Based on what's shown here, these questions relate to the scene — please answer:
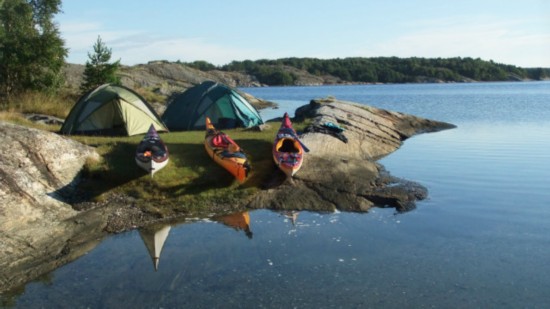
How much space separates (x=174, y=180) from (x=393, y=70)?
154m

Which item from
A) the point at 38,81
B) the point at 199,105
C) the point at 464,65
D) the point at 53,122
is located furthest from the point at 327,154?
the point at 464,65

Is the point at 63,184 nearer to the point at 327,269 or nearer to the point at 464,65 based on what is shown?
the point at 327,269

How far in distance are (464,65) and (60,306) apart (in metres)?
168

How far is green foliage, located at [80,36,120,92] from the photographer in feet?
105

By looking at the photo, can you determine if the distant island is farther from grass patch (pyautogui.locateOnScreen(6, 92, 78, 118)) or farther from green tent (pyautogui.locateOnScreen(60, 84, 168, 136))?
green tent (pyautogui.locateOnScreen(60, 84, 168, 136))

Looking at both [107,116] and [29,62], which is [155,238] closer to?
[107,116]

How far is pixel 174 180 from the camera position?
1616 centimetres

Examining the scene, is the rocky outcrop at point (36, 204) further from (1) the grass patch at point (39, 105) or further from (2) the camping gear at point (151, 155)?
(1) the grass patch at point (39, 105)

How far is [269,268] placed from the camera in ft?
36.7

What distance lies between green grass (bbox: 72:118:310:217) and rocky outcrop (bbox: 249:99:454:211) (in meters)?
0.92

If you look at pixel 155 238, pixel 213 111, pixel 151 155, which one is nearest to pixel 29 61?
pixel 213 111

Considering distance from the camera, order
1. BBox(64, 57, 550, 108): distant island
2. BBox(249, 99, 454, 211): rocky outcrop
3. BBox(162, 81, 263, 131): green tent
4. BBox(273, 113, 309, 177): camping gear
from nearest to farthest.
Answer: BBox(249, 99, 454, 211): rocky outcrop
BBox(273, 113, 309, 177): camping gear
BBox(162, 81, 263, 131): green tent
BBox(64, 57, 550, 108): distant island

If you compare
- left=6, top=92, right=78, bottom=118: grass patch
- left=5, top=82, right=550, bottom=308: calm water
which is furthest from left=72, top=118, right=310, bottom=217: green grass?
left=6, top=92, right=78, bottom=118: grass patch

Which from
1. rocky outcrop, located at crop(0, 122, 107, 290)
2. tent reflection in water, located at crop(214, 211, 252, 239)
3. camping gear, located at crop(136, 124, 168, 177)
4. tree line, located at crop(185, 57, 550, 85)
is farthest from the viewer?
tree line, located at crop(185, 57, 550, 85)
